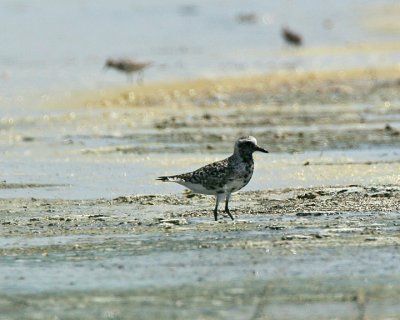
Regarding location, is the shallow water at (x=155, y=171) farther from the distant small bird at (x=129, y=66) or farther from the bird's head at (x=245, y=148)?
the distant small bird at (x=129, y=66)

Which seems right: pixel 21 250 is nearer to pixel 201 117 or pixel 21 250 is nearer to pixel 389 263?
pixel 389 263

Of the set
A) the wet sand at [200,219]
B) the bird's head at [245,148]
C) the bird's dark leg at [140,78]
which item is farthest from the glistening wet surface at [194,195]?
the bird's head at [245,148]

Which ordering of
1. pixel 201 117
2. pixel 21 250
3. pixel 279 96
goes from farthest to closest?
pixel 279 96
pixel 201 117
pixel 21 250

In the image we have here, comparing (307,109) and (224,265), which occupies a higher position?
(307,109)

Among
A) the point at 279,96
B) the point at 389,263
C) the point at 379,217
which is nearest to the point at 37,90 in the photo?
the point at 279,96

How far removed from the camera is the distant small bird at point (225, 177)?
12.3 m

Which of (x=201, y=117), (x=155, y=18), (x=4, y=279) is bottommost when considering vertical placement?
(x=4, y=279)

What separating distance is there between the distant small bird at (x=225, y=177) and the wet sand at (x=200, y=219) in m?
0.27

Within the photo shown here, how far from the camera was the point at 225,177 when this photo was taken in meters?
12.3

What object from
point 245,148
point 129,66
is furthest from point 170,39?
point 245,148

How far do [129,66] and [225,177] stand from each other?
1634cm

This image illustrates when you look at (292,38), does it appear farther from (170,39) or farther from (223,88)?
(223,88)

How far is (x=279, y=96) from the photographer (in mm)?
24203

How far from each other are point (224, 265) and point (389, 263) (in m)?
1.25
